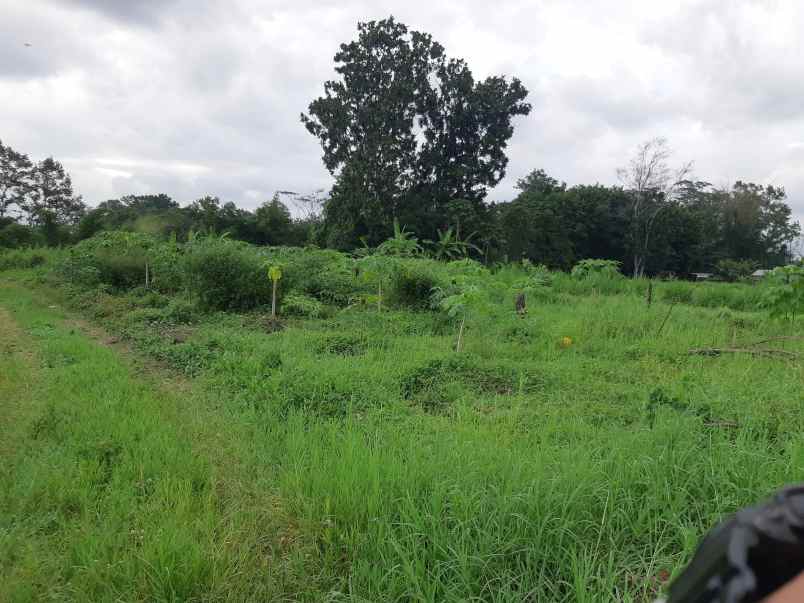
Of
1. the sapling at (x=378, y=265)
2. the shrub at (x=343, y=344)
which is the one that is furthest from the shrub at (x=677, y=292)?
the shrub at (x=343, y=344)

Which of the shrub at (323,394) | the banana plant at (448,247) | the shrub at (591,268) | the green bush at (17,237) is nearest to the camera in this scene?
the shrub at (323,394)

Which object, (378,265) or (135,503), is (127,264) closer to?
(378,265)

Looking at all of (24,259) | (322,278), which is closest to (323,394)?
(322,278)

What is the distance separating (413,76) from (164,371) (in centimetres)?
2159

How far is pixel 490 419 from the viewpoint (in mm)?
3918

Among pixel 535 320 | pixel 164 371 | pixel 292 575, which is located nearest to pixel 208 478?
pixel 292 575

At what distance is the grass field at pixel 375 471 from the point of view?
2160 mm

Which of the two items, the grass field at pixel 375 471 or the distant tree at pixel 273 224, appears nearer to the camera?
the grass field at pixel 375 471

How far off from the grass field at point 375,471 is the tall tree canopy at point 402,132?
18742 mm

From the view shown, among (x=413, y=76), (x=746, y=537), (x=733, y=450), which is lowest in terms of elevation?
(x=733, y=450)

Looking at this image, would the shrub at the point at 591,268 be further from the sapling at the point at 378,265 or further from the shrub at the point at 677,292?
the sapling at the point at 378,265

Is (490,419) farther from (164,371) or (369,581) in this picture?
(164,371)

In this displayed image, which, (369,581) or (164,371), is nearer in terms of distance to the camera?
(369,581)

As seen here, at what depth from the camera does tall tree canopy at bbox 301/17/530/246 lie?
23.9m
